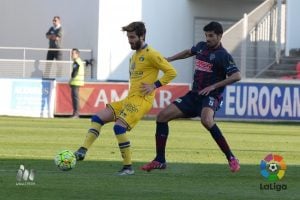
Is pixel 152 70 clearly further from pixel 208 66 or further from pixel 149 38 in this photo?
pixel 149 38

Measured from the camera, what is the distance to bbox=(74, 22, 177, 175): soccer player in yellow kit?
1174cm

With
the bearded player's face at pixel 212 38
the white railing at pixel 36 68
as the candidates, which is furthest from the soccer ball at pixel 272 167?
the white railing at pixel 36 68

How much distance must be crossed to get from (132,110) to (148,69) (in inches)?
25.0

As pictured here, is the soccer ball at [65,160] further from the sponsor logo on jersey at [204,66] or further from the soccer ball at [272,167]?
the soccer ball at [272,167]

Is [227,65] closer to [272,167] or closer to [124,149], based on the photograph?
[272,167]

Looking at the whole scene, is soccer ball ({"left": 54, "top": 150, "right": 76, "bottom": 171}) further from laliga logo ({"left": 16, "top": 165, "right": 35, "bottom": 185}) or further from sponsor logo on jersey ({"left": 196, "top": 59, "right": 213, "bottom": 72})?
sponsor logo on jersey ({"left": 196, "top": 59, "right": 213, "bottom": 72})

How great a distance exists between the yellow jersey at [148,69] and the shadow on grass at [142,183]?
3.70 feet

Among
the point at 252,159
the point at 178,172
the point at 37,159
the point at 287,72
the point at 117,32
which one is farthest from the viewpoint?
the point at 117,32

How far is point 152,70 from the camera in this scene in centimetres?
1209

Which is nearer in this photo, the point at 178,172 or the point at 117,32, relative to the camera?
the point at 178,172

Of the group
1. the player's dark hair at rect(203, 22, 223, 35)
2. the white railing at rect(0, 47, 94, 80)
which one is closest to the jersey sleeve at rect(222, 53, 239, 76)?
the player's dark hair at rect(203, 22, 223, 35)

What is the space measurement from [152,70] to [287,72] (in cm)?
2070

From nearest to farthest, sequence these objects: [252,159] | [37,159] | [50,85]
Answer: [37,159]
[252,159]
[50,85]

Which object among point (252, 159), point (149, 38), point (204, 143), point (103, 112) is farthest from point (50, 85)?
point (103, 112)
